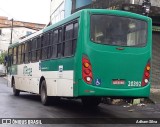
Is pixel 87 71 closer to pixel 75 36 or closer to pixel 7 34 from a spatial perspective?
pixel 75 36

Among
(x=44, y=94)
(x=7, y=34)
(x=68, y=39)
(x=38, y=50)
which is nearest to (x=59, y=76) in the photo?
(x=68, y=39)

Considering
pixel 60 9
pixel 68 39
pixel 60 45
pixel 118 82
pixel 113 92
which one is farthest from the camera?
pixel 60 9

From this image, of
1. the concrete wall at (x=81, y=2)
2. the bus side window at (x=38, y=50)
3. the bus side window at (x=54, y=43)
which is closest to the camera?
the bus side window at (x=54, y=43)

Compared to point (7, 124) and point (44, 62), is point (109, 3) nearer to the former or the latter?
point (44, 62)

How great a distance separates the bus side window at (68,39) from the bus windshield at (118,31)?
107 cm

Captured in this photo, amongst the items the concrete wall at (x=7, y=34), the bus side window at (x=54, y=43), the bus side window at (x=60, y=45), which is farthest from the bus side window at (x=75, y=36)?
the concrete wall at (x=7, y=34)

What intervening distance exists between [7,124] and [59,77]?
3.39 meters

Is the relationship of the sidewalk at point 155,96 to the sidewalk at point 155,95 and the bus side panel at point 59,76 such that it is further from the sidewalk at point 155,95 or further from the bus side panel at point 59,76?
the bus side panel at point 59,76

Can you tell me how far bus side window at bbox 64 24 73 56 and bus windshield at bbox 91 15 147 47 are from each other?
1066 millimetres

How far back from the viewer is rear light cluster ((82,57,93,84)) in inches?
432

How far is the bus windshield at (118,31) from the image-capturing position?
11273mm

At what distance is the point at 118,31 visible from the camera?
1158 cm

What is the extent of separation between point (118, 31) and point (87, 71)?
1.64 m

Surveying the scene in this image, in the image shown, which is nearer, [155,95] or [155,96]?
[155,96]
